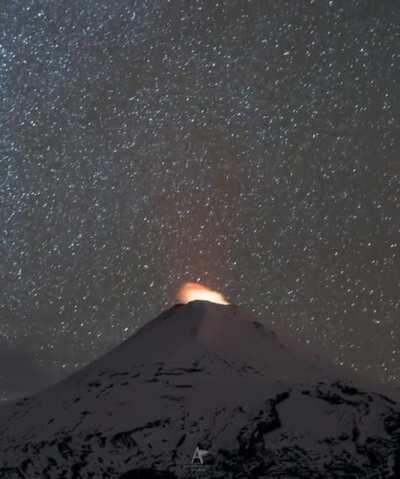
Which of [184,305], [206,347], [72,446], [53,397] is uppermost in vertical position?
[184,305]

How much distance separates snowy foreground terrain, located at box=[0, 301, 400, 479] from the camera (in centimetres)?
1717

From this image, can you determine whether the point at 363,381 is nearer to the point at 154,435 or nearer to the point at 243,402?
the point at 243,402

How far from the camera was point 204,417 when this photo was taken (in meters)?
18.6

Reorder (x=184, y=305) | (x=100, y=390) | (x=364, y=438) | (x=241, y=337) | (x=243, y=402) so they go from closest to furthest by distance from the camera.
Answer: (x=364, y=438)
(x=243, y=402)
(x=100, y=390)
(x=241, y=337)
(x=184, y=305)

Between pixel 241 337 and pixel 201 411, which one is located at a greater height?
pixel 241 337

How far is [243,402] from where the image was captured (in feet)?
61.8

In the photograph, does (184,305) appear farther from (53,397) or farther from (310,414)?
(310,414)

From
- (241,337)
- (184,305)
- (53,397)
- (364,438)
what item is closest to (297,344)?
(241,337)

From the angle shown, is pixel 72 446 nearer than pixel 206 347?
Yes

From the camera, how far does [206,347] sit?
21016 mm

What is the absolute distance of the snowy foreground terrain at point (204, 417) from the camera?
1717cm

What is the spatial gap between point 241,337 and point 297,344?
1747 mm

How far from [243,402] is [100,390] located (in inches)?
152

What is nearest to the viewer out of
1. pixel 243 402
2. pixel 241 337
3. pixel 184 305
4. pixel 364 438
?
pixel 364 438
